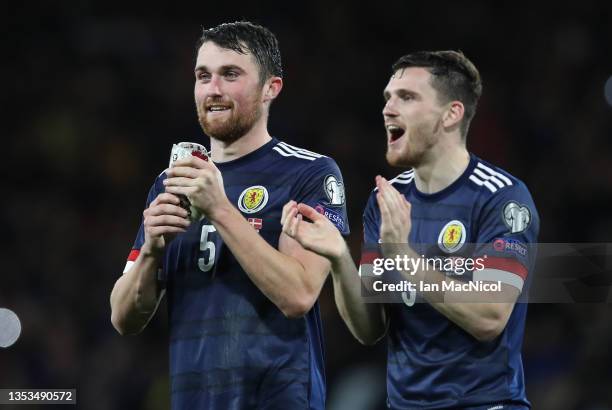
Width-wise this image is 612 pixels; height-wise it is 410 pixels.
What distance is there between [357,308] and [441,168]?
0.72 m

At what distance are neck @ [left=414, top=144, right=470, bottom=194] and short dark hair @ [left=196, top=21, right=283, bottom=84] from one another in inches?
31.3

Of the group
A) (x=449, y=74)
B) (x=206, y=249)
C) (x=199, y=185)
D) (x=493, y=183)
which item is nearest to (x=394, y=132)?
(x=449, y=74)

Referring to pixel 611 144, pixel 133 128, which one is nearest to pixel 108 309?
pixel 133 128

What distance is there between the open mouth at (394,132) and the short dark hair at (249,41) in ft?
1.92

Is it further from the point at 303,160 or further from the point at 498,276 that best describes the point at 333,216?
the point at 498,276

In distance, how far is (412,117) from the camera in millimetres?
4469

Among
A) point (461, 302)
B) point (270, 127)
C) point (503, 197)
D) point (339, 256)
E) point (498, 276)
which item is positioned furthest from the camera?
point (270, 127)

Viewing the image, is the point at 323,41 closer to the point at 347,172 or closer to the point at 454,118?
the point at 347,172

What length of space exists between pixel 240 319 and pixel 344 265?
19.8 inches

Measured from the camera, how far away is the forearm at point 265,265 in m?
3.67

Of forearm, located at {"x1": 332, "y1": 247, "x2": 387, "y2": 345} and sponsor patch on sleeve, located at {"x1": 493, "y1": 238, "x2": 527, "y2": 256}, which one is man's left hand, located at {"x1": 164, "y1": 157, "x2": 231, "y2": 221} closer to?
forearm, located at {"x1": 332, "y1": 247, "x2": 387, "y2": 345}

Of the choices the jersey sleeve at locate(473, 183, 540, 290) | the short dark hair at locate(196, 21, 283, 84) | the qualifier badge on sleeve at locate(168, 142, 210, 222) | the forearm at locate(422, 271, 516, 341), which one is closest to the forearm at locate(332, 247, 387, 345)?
the forearm at locate(422, 271, 516, 341)

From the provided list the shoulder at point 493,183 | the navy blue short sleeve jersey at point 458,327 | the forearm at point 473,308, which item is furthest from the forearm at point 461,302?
the shoulder at point 493,183

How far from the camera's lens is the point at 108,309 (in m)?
8.95
